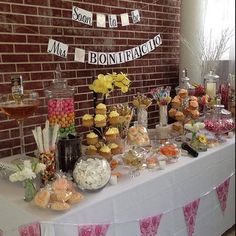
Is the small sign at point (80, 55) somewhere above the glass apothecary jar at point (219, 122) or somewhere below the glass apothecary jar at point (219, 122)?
above

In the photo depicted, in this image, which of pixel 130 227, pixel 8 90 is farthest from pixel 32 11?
pixel 130 227

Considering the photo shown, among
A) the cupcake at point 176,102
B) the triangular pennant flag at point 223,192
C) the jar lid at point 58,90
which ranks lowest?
the triangular pennant flag at point 223,192

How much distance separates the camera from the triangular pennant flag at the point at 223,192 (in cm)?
160

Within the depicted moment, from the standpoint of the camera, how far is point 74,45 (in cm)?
185

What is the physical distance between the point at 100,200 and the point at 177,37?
1729 millimetres

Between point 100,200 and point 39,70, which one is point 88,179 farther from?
point 39,70

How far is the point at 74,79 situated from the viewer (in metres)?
1.88

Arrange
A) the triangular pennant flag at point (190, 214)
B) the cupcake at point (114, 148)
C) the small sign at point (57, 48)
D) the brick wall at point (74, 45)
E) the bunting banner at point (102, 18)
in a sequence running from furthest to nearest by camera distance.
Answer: the bunting banner at point (102, 18) < the small sign at point (57, 48) < the brick wall at point (74, 45) < the cupcake at point (114, 148) < the triangular pennant flag at point (190, 214)

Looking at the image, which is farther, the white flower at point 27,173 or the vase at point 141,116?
the vase at point 141,116

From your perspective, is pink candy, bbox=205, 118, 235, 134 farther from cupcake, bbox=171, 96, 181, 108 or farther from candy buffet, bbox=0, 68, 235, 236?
cupcake, bbox=171, 96, 181, 108

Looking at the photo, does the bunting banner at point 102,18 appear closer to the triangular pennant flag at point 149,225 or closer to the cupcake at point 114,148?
the cupcake at point 114,148

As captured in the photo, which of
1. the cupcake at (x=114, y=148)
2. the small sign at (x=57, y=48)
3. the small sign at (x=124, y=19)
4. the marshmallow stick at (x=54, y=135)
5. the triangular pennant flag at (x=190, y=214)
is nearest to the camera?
the marshmallow stick at (x=54, y=135)

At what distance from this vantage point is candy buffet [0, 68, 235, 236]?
1074mm

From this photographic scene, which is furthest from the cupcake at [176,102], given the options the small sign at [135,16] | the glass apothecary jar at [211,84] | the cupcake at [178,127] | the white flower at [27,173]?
the white flower at [27,173]
